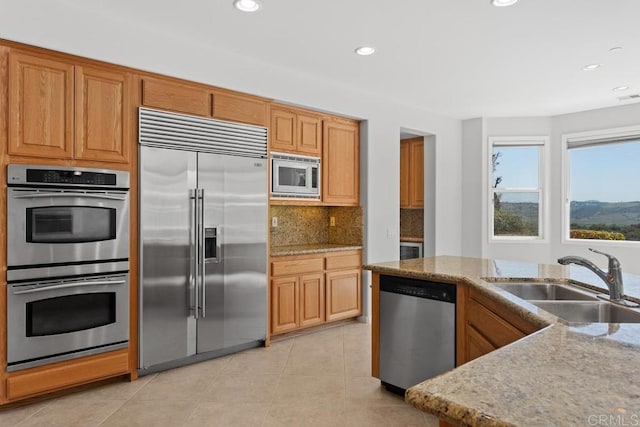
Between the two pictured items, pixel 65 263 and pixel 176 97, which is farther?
pixel 176 97

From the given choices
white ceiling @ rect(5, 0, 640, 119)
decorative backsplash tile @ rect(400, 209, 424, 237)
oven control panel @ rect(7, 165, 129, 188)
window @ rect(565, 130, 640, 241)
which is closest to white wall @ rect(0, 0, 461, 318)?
white ceiling @ rect(5, 0, 640, 119)

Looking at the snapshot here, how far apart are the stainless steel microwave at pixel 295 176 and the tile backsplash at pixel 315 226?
0.46 m

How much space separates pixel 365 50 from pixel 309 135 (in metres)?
1.15

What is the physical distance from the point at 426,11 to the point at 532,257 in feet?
14.0

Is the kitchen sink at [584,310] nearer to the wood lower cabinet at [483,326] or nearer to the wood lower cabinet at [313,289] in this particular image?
the wood lower cabinet at [483,326]

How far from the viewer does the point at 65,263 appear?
282 cm

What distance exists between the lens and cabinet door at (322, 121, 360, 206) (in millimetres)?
4609

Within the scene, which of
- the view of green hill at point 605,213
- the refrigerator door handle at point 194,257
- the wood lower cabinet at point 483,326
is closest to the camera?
the wood lower cabinet at point 483,326

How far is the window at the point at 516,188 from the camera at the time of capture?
19.6 feet

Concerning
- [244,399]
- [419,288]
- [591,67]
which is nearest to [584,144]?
[591,67]

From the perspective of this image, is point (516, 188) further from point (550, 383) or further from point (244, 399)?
point (550, 383)

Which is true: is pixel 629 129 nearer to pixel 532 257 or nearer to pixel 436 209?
pixel 532 257

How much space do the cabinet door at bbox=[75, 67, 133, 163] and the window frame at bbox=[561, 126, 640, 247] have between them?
544 centimetres

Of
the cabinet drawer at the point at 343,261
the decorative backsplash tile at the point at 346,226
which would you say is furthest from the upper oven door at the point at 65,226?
the decorative backsplash tile at the point at 346,226
